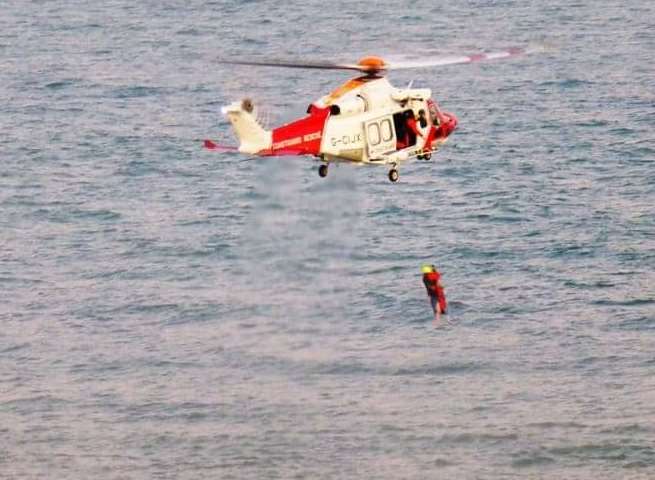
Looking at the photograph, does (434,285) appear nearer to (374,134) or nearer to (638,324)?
(374,134)

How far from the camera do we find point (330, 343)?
175 m

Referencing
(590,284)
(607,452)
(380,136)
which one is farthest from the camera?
(590,284)

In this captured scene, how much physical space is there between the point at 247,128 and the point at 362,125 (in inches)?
301

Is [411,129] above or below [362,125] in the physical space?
below

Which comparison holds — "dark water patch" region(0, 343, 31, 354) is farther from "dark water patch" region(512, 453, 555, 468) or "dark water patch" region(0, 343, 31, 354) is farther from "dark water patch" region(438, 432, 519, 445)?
"dark water patch" region(512, 453, 555, 468)

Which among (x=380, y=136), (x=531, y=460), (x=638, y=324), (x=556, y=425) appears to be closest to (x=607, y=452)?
(x=531, y=460)

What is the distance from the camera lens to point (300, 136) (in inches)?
4023

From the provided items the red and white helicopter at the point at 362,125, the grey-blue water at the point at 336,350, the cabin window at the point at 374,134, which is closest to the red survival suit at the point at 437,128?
the red and white helicopter at the point at 362,125

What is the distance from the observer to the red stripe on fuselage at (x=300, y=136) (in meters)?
102

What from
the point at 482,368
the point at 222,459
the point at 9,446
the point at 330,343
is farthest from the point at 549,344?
the point at 9,446

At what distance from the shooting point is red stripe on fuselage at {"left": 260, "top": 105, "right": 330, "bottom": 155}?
10175cm

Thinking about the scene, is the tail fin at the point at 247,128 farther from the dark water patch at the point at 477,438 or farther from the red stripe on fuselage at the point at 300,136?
the dark water patch at the point at 477,438

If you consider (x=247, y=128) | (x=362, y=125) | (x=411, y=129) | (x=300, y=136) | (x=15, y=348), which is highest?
(x=247, y=128)

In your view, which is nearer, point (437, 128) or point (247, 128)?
point (247, 128)
